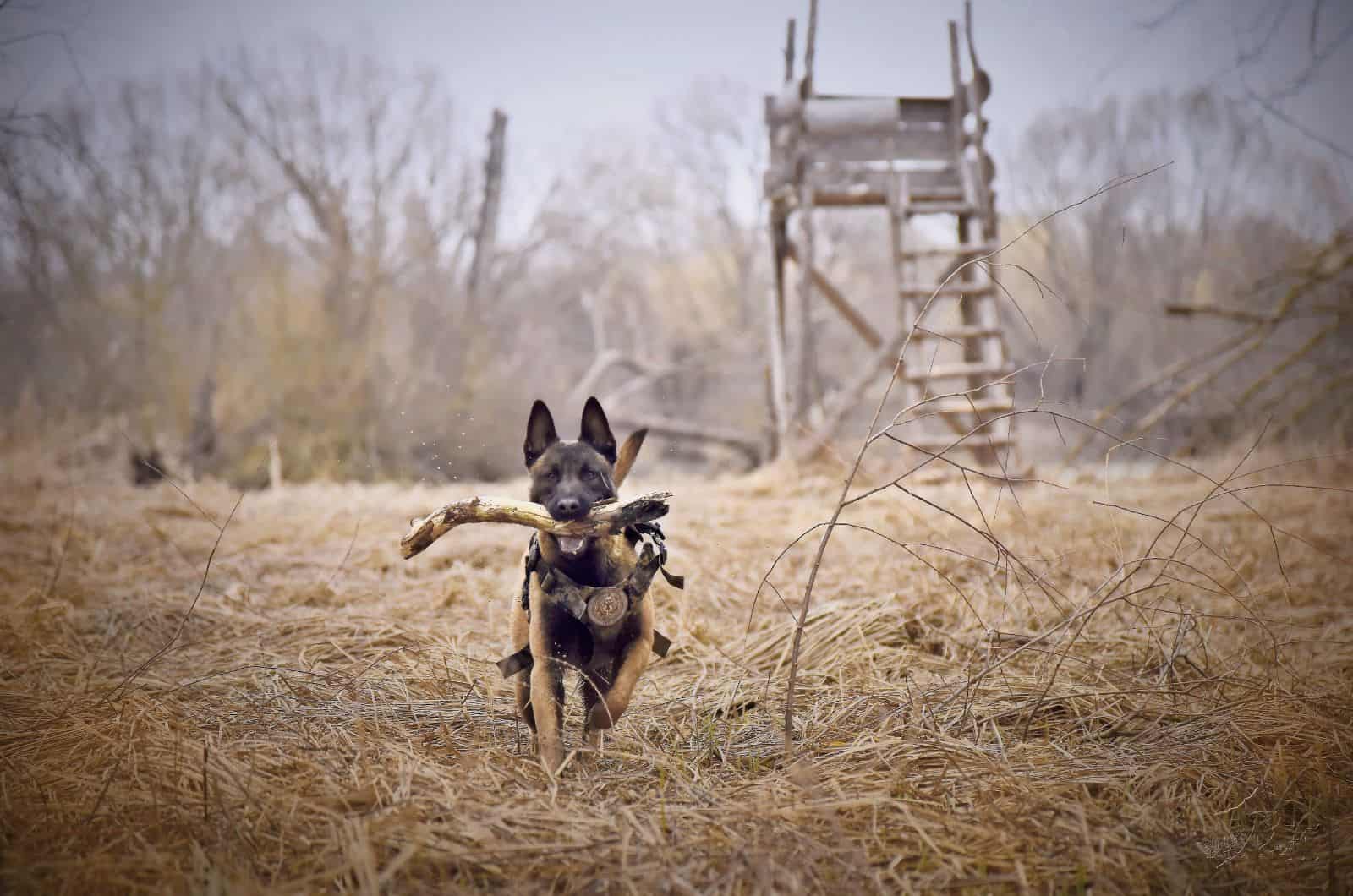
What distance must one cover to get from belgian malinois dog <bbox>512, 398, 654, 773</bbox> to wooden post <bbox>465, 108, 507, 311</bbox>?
1340 cm

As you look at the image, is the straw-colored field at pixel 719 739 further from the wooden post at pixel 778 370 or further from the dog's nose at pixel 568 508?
the wooden post at pixel 778 370

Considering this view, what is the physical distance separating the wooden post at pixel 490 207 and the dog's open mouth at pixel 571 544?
13.6m

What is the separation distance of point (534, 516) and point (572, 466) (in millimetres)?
200

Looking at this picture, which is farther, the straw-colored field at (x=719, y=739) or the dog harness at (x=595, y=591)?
the dog harness at (x=595, y=591)

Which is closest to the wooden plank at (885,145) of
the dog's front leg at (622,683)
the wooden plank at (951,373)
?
the wooden plank at (951,373)

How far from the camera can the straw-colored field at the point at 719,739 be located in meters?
1.49

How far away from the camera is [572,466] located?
2.25 meters

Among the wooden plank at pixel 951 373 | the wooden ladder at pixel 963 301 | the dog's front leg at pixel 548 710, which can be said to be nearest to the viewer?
the dog's front leg at pixel 548 710

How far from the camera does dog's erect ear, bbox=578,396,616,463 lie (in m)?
2.38

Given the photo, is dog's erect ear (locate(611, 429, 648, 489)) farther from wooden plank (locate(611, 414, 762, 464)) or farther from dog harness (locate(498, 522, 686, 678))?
wooden plank (locate(611, 414, 762, 464))

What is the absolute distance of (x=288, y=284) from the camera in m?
11.9

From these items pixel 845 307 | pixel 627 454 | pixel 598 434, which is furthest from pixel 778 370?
pixel 598 434

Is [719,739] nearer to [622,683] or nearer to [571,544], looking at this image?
[622,683]

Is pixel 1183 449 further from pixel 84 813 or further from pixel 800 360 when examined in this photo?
pixel 84 813
